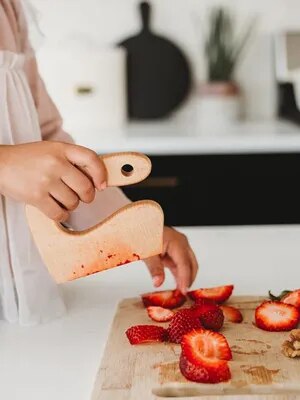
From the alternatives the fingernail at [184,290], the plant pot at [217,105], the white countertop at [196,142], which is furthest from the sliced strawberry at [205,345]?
the plant pot at [217,105]

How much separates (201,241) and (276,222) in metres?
0.93

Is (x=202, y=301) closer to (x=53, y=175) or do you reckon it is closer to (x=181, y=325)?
(x=181, y=325)

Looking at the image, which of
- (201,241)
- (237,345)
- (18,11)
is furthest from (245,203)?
(237,345)

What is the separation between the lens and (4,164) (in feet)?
2.69

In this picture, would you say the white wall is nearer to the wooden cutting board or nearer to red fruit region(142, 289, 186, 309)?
red fruit region(142, 289, 186, 309)

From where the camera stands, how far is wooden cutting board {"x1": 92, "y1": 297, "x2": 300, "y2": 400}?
0.71 m

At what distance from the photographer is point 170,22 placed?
2.56 m

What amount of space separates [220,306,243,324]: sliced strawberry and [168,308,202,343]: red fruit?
0.08m

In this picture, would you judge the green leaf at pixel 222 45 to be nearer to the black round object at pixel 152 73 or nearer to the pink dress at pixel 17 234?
the black round object at pixel 152 73

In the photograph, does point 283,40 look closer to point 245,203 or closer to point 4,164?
point 245,203

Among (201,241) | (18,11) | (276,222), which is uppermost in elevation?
(18,11)

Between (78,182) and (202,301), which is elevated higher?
(78,182)

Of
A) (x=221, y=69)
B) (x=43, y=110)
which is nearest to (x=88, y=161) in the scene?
(x=43, y=110)

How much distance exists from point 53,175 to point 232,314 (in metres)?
0.31
